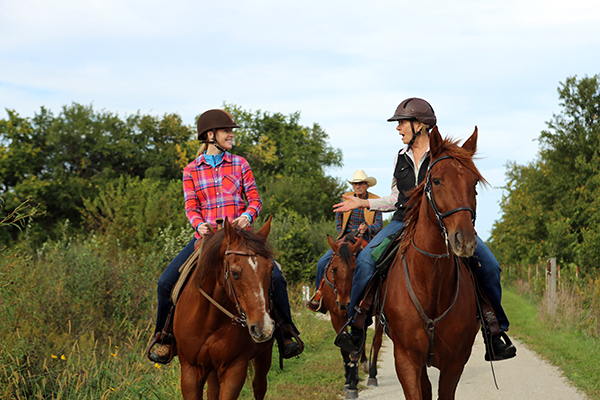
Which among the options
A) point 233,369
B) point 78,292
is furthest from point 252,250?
point 78,292

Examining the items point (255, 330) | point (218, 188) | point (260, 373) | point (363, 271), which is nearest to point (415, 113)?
point (363, 271)

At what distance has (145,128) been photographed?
4509 cm

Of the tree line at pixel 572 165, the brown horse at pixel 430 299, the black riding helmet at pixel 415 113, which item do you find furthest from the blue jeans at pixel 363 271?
the tree line at pixel 572 165

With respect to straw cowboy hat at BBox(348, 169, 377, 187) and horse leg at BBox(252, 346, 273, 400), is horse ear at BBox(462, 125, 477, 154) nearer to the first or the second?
horse leg at BBox(252, 346, 273, 400)

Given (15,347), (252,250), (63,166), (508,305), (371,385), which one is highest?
(63,166)

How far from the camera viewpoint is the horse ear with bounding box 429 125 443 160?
4.37m

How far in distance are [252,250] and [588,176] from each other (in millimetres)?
23696

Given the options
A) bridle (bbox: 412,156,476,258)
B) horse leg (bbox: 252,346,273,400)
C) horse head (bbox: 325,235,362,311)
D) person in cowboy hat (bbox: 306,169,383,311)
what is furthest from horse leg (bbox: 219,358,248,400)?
person in cowboy hat (bbox: 306,169,383,311)

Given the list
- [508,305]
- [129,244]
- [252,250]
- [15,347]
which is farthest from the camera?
[508,305]

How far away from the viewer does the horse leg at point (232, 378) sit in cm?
479

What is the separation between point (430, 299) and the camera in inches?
187

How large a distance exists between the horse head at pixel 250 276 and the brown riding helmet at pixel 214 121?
1.39 m

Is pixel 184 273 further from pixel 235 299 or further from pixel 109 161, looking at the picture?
pixel 109 161

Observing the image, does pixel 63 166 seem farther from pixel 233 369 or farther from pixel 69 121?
pixel 233 369
